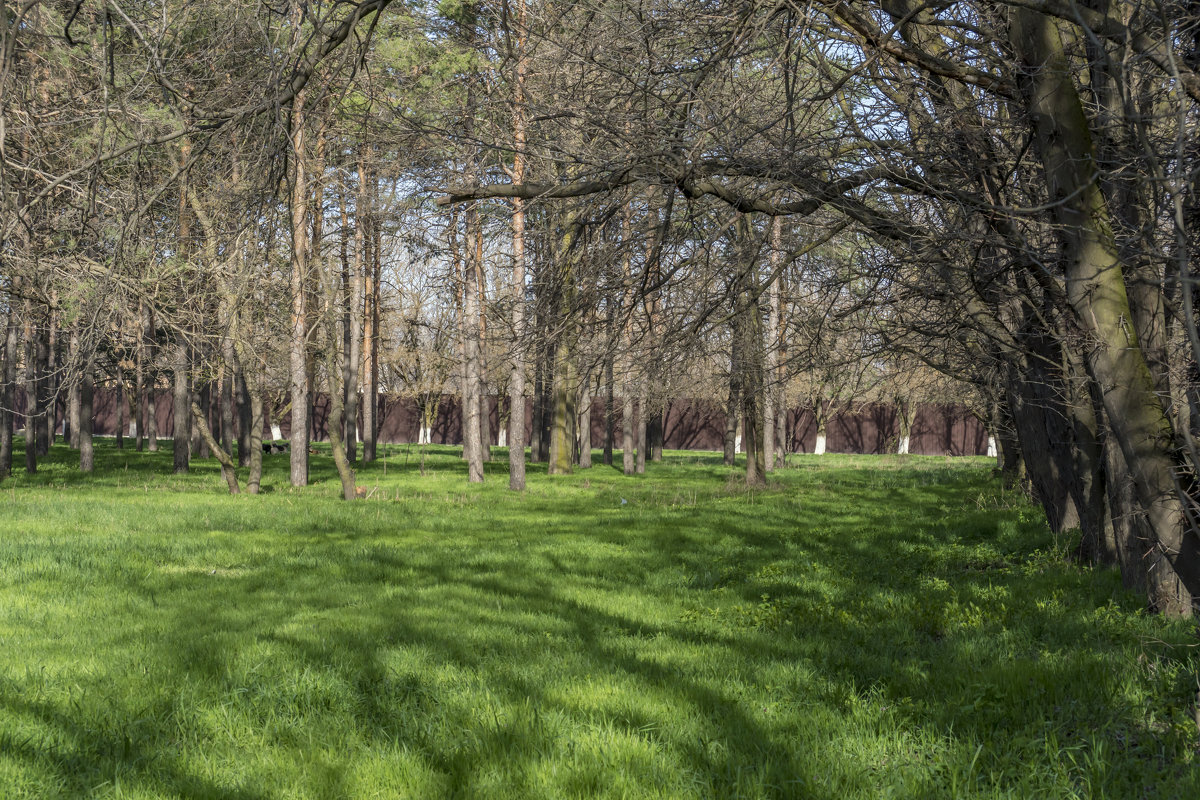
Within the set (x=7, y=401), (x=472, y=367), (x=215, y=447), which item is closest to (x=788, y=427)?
(x=472, y=367)

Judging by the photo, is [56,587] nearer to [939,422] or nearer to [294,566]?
[294,566]

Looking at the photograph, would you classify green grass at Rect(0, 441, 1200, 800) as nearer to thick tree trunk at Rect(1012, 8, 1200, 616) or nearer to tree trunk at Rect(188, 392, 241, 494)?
thick tree trunk at Rect(1012, 8, 1200, 616)

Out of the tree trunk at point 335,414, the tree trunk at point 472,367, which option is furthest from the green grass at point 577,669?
the tree trunk at point 472,367

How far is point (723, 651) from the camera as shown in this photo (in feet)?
19.1

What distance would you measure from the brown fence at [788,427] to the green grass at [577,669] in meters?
35.9

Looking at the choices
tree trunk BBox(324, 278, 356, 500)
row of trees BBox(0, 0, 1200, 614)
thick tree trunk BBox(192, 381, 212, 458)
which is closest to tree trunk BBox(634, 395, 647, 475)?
tree trunk BBox(324, 278, 356, 500)

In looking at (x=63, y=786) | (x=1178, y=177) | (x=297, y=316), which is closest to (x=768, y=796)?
(x=1178, y=177)

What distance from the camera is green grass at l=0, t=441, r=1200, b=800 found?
3.88m

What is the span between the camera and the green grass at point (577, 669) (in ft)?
12.7

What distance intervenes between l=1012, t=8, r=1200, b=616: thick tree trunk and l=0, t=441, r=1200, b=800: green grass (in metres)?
0.90

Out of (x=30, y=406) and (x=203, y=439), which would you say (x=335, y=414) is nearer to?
(x=30, y=406)

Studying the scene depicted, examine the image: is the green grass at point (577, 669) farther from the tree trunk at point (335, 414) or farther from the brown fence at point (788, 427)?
the brown fence at point (788, 427)

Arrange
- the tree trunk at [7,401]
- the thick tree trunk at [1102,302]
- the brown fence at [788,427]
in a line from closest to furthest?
the thick tree trunk at [1102,302] → the tree trunk at [7,401] → the brown fence at [788,427]

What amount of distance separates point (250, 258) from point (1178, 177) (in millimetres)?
4552
